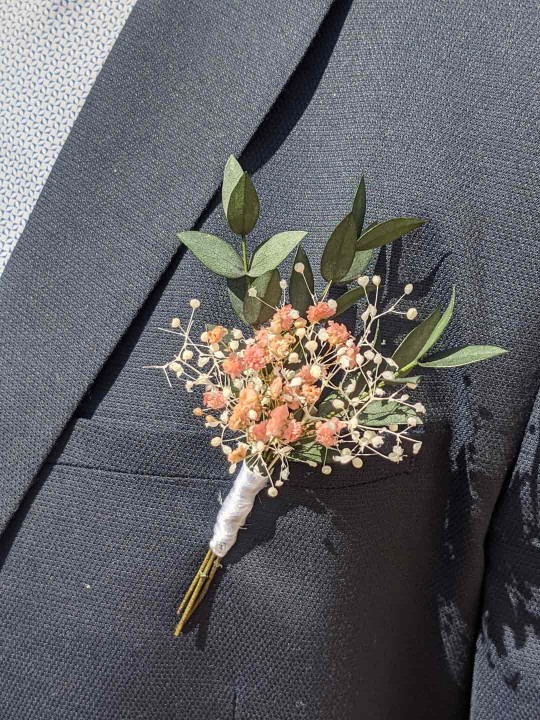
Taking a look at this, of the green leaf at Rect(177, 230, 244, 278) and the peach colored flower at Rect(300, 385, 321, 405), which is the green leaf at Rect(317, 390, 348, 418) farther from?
the green leaf at Rect(177, 230, 244, 278)

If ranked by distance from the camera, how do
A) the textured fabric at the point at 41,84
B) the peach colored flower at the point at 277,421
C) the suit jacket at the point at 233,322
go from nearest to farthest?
the peach colored flower at the point at 277,421, the suit jacket at the point at 233,322, the textured fabric at the point at 41,84

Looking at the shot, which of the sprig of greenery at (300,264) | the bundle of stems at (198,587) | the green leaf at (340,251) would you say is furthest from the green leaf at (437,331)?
the bundle of stems at (198,587)

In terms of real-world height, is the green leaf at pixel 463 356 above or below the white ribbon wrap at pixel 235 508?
above

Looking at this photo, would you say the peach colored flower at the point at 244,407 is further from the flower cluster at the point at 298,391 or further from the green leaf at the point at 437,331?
the green leaf at the point at 437,331

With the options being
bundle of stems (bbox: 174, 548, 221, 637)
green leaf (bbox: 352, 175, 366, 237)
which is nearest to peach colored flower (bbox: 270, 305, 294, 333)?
green leaf (bbox: 352, 175, 366, 237)

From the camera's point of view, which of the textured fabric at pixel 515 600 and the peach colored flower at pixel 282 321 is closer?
the peach colored flower at pixel 282 321

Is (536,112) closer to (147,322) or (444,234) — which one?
(444,234)

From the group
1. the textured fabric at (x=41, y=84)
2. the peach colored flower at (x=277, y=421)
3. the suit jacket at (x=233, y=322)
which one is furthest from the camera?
the textured fabric at (x=41, y=84)

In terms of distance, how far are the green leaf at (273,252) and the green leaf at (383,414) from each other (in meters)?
0.17

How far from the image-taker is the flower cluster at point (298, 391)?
2.08 ft

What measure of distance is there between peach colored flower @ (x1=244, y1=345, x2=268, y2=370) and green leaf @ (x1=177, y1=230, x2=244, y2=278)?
0.30 ft

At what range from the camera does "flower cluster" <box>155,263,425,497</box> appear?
0.63 metres

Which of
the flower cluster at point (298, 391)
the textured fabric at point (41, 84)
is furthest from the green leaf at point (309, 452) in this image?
the textured fabric at point (41, 84)

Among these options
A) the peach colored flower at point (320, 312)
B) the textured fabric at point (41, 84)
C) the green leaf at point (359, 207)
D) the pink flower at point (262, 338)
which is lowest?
the pink flower at point (262, 338)
